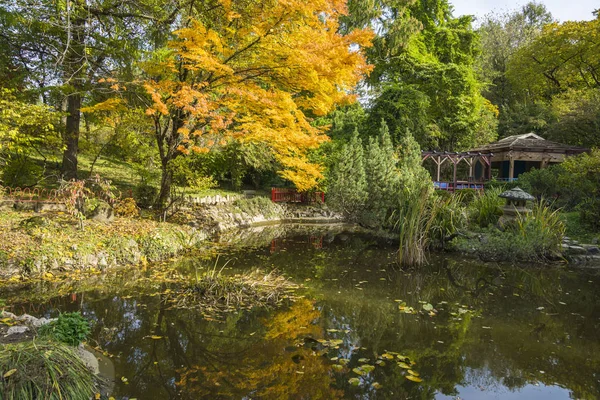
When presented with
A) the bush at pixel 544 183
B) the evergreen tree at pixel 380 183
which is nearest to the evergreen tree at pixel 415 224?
the evergreen tree at pixel 380 183

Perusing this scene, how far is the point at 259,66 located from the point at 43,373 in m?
7.61

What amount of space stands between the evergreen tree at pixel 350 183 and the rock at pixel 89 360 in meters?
10.3

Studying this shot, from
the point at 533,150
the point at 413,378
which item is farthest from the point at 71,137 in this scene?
the point at 533,150

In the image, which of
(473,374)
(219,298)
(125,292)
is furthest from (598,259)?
(125,292)

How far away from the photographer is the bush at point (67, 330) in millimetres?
3422

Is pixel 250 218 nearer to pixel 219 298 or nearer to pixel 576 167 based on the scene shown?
pixel 219 298

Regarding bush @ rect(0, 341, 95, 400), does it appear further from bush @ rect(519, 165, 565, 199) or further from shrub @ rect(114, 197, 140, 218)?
bush @ rect(519, 165, 565, 199)

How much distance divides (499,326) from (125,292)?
212 inches

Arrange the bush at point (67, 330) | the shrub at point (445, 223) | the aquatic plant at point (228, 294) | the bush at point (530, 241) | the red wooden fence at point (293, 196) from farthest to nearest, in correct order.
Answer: the red wooden fence at point (293, 196), the shrub at point (445, 223), the bush at point (530, 241), the aquatic plant at point (228, 294), the bush at point (67, 330)

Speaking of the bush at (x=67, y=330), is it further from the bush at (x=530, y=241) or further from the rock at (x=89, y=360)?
the bush at (x=530, y=241)

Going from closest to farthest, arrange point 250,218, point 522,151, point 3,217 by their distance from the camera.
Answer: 1. point 3,217
2. point 250,218
3. point 522,151

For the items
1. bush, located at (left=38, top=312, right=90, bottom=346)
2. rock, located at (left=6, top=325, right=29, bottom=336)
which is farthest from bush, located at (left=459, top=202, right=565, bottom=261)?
rock, located at (left=6, top=325, right=29, bottom=336)

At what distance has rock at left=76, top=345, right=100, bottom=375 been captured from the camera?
343 cm

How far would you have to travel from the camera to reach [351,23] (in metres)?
18.5
